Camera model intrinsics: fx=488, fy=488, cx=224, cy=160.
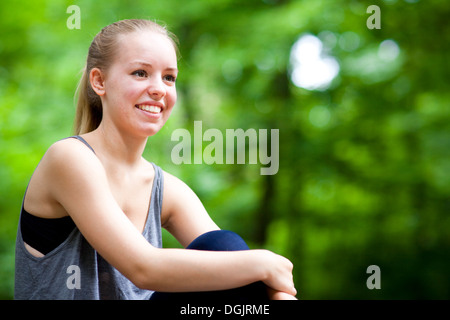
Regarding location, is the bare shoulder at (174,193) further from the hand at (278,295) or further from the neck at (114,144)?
the hand at (278,295)

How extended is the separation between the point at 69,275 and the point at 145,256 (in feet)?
0.81

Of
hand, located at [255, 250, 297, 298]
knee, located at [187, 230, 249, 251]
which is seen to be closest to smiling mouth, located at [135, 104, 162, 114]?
knee, located at [187, 230, 249, 251]

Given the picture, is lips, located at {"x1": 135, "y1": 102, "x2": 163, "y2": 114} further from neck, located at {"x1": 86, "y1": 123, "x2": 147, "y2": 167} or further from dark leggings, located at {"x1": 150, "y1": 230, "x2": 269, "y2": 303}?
dark leggings, located at {"x1": 150, "y1": 230, "x2": 269, "y2": 303}

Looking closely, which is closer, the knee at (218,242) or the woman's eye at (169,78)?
the knee at (218,242)

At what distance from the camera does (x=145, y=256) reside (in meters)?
1.13

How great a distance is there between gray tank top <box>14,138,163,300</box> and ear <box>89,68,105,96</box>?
381 mm

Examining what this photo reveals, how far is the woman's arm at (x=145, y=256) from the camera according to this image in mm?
1137

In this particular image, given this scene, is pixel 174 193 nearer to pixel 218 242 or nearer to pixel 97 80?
pixel 218 242

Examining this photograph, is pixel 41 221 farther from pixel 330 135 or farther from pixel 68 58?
pixel 330 135

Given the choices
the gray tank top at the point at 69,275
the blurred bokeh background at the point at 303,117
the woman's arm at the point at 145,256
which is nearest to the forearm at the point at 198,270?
the woman's arm at the point at 145,256

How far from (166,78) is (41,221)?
1.67ft

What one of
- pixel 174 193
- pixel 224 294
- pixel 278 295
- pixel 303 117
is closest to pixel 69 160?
pixel 174 193

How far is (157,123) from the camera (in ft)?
4.33
